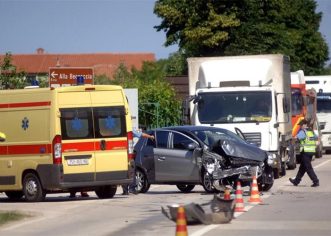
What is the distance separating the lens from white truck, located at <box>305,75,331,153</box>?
48.6 meters

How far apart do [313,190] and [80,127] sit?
655 cm

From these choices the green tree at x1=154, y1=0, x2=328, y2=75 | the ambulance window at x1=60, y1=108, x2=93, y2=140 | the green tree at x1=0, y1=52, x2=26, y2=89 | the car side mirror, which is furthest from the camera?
the green tree at x1=154, y1=0, x2=328, y2=75

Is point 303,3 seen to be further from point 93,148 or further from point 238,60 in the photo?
point 93,148

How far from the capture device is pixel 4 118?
22922mm

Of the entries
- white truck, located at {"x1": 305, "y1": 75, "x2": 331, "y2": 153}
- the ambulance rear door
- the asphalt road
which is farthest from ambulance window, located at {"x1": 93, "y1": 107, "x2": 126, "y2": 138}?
white truck, located at {"x1": 305, "y1": 75, "x2": 331, "y2": 153}

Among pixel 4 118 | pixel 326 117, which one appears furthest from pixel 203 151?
pixel 326 117

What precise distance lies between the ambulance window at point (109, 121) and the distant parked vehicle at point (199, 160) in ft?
7.26

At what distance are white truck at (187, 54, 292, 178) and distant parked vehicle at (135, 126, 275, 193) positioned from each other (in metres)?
3.45

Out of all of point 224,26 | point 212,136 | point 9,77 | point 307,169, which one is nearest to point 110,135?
point 212,136

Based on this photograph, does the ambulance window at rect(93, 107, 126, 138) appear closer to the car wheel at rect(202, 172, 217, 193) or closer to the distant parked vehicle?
the distant parked vehicle

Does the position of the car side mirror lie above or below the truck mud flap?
above

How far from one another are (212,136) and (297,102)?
13.7 metres

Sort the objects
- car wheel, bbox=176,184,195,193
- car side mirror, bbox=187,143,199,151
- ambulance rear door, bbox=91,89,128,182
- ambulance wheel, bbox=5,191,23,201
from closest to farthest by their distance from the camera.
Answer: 1. ambulance rear door, bbox=91,89,128,182
2. car side mirror, bbox=187,143,199,151
3. ambulance wheel, bbox=5,191,23,201
4. car wheel, bbox=176,184,195,193

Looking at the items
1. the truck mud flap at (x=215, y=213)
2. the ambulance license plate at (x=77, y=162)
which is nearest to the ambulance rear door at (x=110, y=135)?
the ambulance license plate at (x=77, y=162)
